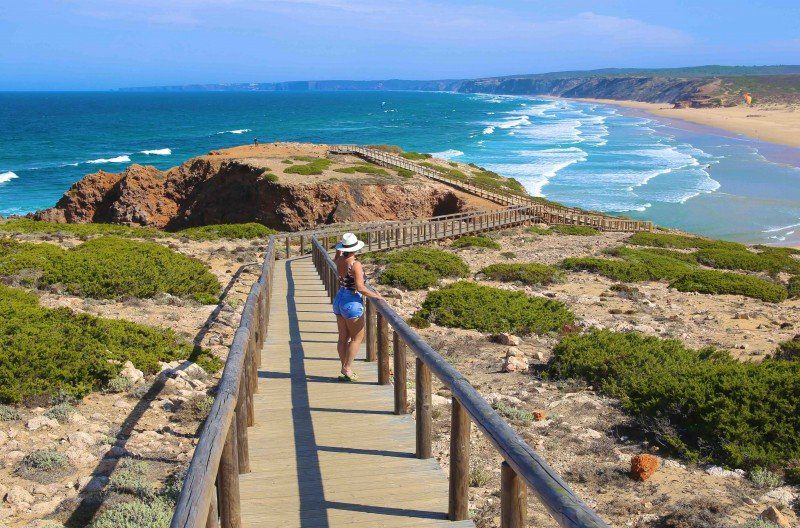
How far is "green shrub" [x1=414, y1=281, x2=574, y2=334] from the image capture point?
13.7 meters

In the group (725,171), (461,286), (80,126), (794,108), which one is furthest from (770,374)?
(794,108)

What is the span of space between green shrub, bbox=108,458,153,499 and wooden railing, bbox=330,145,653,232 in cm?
3170

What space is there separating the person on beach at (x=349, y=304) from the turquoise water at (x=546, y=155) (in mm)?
37287

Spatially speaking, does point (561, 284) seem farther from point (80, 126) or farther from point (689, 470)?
point (80, 126)

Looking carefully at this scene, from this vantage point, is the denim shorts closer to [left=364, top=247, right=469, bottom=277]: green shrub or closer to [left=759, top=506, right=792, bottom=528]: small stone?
[left=759, top=506, right=792, bottom=528]: small stone

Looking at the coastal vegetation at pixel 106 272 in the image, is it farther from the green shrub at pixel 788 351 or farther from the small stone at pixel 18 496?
the green shrub at pixel 788 351

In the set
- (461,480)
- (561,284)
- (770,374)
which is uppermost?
(461,480)

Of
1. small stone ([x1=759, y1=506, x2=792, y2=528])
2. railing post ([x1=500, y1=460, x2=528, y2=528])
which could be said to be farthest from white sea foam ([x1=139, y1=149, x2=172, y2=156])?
railing post ([x1=500, y1=460, x2=528, y2=528])

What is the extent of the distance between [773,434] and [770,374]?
132 centimetres

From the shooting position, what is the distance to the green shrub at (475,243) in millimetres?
27062

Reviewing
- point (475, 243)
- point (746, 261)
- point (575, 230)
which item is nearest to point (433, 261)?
point (475, 243)

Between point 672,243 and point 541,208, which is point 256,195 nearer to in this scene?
point 541,208

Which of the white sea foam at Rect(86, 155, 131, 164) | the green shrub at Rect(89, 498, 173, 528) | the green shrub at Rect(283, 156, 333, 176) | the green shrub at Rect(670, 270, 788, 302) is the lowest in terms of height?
the green shrub at Rect(670, 270, 788, 302)

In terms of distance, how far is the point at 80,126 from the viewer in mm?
127688
